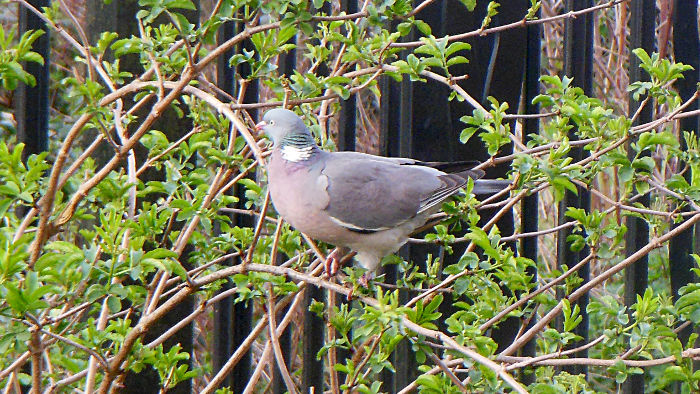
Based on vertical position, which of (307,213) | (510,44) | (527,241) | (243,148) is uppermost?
(510,44)

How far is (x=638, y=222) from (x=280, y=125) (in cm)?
132

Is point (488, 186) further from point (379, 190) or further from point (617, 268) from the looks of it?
point (617, 268)

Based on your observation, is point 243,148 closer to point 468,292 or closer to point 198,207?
point 198,207

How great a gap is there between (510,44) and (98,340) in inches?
67.8

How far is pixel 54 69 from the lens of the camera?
4500mm

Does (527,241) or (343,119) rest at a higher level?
(343,119)

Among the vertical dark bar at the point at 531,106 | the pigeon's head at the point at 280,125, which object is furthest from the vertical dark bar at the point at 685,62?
the pigeon's head at the point at 280,125

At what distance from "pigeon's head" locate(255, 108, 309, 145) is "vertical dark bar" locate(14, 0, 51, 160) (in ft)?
1.93

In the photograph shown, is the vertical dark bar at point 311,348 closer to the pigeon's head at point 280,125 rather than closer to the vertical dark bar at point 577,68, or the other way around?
the pigeon's head at point 280,125

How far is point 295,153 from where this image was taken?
7.47ft

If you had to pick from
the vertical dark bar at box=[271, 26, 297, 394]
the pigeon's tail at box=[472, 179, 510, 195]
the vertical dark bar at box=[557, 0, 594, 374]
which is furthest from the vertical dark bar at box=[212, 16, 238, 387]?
the vertical dark bar at box=[557, 0, 594, 374]

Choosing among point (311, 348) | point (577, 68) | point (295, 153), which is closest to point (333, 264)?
point (295, 153)

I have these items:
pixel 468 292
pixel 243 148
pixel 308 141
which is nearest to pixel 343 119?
pixel 308 141

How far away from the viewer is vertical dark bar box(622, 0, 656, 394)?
9.09 feet
